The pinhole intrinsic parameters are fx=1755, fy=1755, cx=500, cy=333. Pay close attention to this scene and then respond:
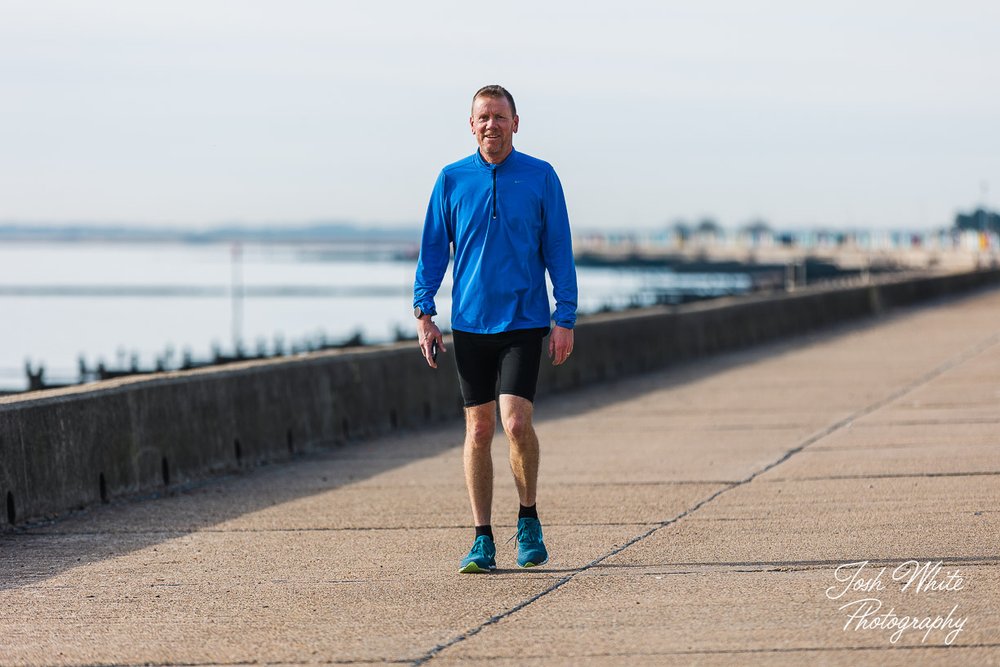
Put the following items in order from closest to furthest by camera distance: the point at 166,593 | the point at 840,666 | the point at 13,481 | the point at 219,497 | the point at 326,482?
1. the point at 840,666
2. the point at 166,593
3. the point at 13,481
4. the point at 219,497
5. the point at 326,482

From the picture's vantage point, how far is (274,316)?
5679 inches

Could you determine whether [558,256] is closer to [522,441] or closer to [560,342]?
[560,342]

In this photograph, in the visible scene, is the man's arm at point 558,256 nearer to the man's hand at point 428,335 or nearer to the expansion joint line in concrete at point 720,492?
the man's hand at point 428,335

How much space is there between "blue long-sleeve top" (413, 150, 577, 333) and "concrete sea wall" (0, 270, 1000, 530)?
334 centimetres

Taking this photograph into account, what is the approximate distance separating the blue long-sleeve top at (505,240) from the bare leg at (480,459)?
39 centimetres

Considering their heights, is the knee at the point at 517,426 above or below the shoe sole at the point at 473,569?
above

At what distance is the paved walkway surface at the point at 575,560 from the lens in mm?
6250

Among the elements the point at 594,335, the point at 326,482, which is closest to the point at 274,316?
the point at 594,335

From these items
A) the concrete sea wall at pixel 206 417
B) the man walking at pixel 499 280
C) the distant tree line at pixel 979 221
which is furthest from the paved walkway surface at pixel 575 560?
the distant tree line at pixel 979 221

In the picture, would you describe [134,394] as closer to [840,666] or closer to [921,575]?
[921,575]

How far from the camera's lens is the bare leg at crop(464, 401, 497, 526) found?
7.84 metres

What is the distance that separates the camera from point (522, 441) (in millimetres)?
7836

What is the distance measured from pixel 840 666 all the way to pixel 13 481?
18.5ft

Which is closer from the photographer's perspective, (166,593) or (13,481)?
(166,593)
